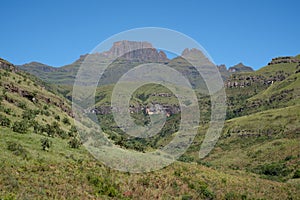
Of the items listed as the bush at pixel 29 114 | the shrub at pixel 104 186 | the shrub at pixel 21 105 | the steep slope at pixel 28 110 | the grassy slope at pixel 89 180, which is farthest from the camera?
the shrub at pixel 21 105

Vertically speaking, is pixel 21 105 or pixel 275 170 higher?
pixel 21 105

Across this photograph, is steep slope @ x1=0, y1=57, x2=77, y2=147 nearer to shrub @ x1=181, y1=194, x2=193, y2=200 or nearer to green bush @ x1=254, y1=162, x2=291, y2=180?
shrub @ x1=181, y1=194, x2=193, y2=200

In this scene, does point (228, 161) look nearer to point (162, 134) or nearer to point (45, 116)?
point (45, 116)

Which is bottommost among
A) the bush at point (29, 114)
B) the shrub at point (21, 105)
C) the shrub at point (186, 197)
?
the shrub at point (186, 197)

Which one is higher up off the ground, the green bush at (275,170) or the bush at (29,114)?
the bush at (29,114)

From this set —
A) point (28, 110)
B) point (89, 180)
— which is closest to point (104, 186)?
point (89, 180)

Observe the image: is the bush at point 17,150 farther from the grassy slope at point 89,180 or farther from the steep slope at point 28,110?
the steep slope at point 28,110

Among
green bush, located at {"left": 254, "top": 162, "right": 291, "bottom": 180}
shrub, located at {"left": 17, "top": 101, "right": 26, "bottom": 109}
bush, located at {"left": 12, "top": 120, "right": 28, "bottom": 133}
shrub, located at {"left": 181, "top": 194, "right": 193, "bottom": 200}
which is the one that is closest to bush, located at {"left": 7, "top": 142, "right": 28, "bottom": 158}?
bush, located at {"left": 12, "top": 120, "right": 28, "bottom": 133}

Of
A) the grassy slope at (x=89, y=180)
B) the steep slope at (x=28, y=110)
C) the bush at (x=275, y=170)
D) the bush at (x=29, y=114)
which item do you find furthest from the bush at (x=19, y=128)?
the bush at (x=275, y=170)

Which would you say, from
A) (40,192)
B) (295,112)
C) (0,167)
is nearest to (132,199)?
(40,192)

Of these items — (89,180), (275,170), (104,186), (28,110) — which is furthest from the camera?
(275,170)

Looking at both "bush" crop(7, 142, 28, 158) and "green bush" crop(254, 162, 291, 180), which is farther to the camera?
"green bush" crop(254, 162, 291, 180)

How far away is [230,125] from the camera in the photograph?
144m

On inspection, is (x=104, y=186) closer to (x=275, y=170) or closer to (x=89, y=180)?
(x=89, y=180)
